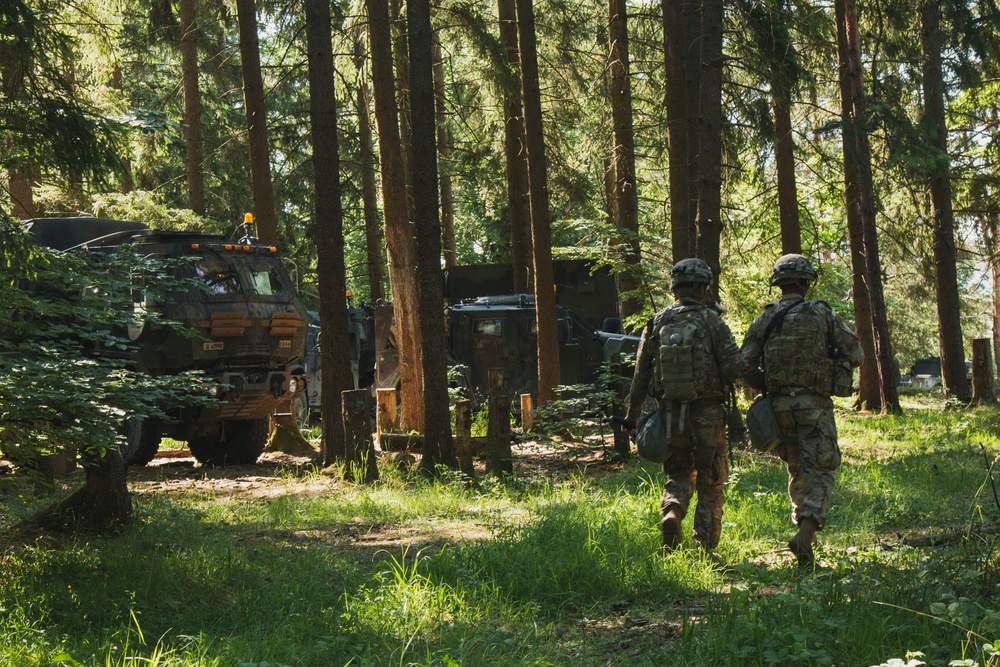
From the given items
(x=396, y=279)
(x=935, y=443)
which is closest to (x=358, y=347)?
(x=396, y=279)

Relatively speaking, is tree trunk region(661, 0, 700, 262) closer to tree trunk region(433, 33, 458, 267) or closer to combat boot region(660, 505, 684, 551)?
combat boot region(660, 505, 684, 551)

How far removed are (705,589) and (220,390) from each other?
786 centimetres

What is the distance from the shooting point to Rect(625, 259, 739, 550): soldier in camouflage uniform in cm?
663

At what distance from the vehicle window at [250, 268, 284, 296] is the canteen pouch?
7.50 m

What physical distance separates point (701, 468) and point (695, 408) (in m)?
0.40

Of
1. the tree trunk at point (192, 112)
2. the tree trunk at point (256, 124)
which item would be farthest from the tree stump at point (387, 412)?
the tree trunk at point (192, 112)

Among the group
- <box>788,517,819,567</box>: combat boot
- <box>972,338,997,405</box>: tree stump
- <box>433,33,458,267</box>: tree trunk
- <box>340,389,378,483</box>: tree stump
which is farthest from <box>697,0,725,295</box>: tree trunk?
<box>433,33,458,267</box>: tree trunk

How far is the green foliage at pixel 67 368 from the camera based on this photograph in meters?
5.92

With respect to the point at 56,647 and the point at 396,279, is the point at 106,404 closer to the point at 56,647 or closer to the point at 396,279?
the point at 56,647

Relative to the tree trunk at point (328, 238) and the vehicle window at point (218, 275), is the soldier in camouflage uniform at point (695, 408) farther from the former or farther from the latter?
the vehicle window at point (218, 275)

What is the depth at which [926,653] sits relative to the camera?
4277 mm

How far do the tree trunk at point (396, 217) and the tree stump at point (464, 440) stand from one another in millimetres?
3053

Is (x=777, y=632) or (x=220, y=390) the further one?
(x=220, y=390)

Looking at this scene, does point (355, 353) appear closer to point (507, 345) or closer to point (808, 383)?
point (507, 345)
